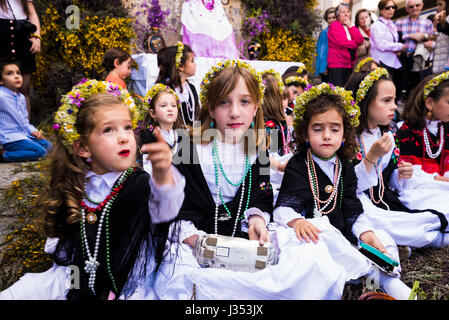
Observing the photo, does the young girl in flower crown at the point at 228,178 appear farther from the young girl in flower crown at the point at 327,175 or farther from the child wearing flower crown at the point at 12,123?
the child wearing flower crown at the point at 12,123

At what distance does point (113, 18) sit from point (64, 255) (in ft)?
22.1

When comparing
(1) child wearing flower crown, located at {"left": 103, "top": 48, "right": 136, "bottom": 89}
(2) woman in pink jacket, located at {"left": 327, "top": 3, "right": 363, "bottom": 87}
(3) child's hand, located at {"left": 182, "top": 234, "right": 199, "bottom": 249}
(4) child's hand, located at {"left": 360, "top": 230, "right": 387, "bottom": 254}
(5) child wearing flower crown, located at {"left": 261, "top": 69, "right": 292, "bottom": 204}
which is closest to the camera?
(3) child's hand, located at {"left": 182, "top": 234, "right": 199, "bottom": 249}

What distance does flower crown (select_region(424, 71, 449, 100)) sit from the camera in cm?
348

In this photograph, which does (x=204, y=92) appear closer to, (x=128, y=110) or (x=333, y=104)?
(x=128, y=110)

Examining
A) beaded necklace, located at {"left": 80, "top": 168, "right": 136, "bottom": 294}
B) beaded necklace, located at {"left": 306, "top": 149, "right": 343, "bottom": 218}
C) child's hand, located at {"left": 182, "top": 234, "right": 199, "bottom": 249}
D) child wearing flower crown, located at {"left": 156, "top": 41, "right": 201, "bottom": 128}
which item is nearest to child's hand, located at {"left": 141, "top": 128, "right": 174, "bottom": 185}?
beaded necklace, located at {"left": 80, "top": 168, "right": 136, "bottom": 294}

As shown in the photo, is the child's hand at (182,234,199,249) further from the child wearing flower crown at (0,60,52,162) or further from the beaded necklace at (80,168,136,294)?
the child wearing flower crown at (0,60,52,162)

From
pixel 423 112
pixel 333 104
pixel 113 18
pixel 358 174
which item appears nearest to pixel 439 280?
pixel 358 174

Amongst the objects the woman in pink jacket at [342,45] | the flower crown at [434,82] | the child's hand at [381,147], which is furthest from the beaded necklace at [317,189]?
the woman in pink jacket at [342,45]

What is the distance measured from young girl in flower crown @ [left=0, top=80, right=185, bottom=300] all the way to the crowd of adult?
6.84 m

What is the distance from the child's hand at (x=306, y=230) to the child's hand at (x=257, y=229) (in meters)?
0.19

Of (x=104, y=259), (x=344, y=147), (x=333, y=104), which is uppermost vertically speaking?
(x=333, y=104)

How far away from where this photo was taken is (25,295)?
1.81 m

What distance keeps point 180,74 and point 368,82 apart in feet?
9.64

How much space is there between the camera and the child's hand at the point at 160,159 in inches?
56.5
